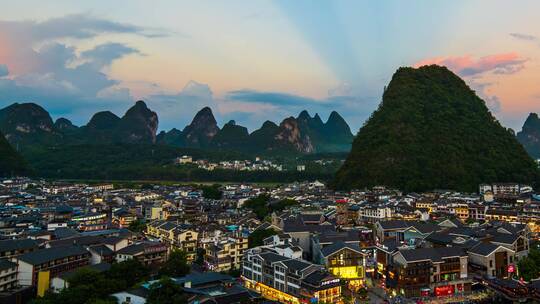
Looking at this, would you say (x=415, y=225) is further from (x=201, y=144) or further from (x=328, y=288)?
(x=201, y=144)

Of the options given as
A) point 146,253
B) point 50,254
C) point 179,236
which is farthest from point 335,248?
point 50,254

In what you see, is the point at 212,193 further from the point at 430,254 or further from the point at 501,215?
the point at 430,254

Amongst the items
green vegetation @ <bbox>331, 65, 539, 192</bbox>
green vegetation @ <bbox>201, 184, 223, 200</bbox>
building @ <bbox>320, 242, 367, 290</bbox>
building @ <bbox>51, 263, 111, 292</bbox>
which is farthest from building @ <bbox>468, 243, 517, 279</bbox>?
green vegetation @ <bbox>201, 184, 223, 200</bbox>

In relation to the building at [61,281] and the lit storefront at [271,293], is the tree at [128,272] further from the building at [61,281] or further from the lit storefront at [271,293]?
the lit storefront at [271,293]

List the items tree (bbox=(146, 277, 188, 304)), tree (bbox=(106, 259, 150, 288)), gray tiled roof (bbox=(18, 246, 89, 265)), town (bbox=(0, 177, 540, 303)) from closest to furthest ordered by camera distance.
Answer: tree (bbox=(146, 277, 188, 304)) → town (bbox=(0, 177, 540, 303)) → tree (bbox=(106, 259, 150, 288)) → gray tiled roof (bbox=(18, 246, 89, 265))

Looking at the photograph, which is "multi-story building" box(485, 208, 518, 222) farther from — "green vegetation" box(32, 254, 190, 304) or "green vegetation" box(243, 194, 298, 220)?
"green vegetation" box(32, 254, 190, 304)

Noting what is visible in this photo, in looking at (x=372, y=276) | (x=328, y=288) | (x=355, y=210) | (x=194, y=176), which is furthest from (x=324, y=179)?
(x=328, y=288)

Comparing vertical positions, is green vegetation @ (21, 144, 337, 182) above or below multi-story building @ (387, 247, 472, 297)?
above
